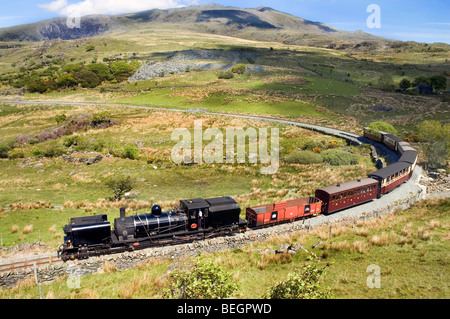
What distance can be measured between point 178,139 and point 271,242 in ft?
129

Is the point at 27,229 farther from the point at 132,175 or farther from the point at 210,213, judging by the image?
the point at 132,175

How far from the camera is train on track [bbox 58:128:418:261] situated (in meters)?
20.1

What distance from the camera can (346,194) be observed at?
99.9 feet

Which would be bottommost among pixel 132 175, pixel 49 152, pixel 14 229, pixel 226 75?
pixel 132 175

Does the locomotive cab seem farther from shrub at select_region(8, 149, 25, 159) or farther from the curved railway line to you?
shrub at select_region(8, 149, 25, 159)

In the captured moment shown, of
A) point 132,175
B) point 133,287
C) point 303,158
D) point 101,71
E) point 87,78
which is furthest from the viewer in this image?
point 101,71

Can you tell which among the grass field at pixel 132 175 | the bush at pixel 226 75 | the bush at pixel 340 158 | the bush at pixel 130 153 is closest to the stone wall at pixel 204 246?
the grass field at pixel 132 175

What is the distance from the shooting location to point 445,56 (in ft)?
607

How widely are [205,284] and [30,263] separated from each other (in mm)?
13307

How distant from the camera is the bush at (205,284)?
13109 millimetres

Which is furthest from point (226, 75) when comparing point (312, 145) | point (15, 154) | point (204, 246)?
point (204, 246)

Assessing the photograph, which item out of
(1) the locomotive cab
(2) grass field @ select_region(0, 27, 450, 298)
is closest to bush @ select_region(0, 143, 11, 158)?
(2) grass field @ select_region(0, 27, 450, 298)

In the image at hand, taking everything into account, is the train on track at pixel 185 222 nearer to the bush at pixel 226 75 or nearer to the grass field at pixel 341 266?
the grass field at pixel 341 266

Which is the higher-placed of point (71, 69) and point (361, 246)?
point (71, 69)
